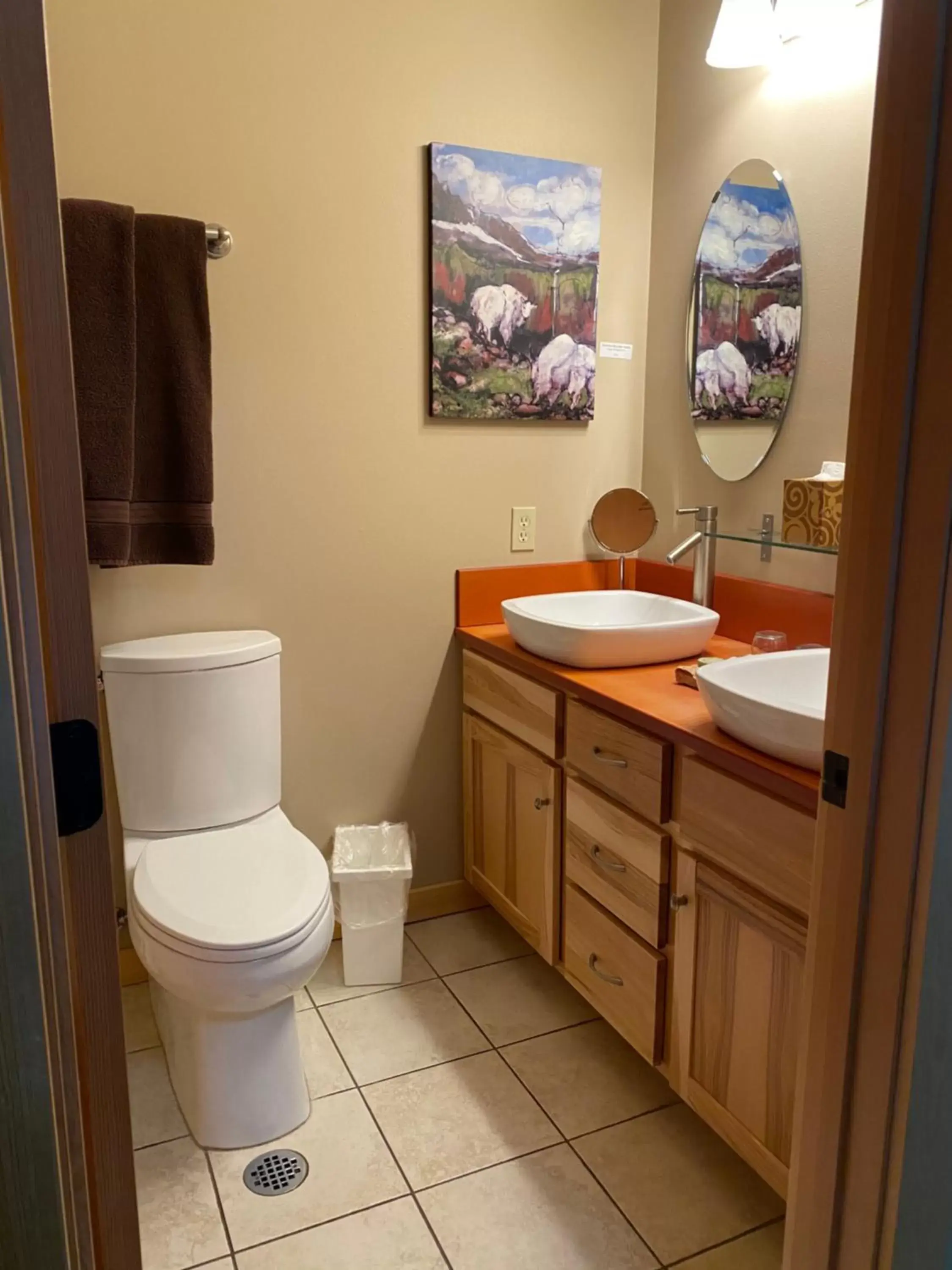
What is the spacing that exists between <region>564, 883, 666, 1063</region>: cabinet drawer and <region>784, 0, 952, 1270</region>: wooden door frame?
792 millimetres

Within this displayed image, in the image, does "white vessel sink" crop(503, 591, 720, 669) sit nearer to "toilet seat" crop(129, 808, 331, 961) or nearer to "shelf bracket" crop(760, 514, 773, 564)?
"shelf bracket" crop(760, 514, 773, 564)

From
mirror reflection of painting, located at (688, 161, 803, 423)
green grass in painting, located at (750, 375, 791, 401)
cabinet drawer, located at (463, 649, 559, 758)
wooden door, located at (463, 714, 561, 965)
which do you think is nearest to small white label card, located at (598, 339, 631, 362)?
mirror reflection of painting, located at (688, 161, 803, 423)

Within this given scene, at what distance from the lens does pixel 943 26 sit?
2.44 ft

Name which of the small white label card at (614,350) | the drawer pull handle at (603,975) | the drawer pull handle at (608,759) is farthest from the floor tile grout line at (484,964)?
the small white label card at (614,350)

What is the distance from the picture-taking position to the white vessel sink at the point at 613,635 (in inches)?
76.3

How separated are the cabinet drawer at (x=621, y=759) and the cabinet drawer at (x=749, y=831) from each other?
0.05 metres

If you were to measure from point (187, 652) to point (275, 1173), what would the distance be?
3.31ft

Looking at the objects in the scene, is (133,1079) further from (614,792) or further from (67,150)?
(67,150)

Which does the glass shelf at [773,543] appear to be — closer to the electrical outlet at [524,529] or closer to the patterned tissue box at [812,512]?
the patterned tissue box at [812,512]

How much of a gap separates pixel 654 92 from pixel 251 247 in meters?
1.14

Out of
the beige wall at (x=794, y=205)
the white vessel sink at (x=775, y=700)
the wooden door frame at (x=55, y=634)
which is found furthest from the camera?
the beige wall at (x=794, y=205)

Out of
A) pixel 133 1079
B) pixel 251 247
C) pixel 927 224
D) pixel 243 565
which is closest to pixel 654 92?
pixel 251 247

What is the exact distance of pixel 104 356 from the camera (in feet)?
6.13

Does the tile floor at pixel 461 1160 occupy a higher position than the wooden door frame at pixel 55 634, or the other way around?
the wooden door frame at pixel 55 634
